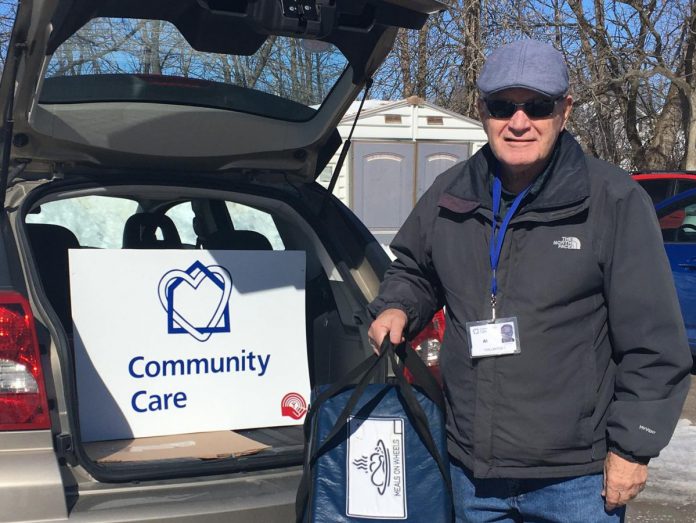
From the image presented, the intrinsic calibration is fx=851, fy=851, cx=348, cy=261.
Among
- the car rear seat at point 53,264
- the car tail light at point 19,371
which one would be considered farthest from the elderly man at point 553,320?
the car rear seat at point 53,264

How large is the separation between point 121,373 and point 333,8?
144cm

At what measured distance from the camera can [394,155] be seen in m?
12.0

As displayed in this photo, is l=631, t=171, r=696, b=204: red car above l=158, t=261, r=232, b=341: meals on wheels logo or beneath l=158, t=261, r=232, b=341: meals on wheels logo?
above

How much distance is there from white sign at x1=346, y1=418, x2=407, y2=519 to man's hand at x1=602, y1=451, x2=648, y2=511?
519mm

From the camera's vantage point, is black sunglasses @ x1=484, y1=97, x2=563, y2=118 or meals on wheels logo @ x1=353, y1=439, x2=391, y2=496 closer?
black sunglasses @ x1=484, y1=97, x2=563, y2=118

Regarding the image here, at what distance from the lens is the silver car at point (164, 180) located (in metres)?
2.33

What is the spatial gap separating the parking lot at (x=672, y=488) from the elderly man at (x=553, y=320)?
2.13 metres

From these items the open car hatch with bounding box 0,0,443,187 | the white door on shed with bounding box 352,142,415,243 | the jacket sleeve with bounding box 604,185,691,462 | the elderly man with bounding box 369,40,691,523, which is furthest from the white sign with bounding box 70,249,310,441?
the white door on shed with bounding box 352,142,415,243

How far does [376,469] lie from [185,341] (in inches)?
44.0

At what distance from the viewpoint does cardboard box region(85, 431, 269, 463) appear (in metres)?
2.73

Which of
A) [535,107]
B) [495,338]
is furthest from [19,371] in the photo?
[535,107]

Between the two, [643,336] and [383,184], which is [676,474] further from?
[383,184]

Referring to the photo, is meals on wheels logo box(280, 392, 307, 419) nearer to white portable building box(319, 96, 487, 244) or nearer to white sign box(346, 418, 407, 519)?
white sign box(346, 418, 407, 519)

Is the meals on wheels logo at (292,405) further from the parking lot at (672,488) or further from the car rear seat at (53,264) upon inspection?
the parking lot at (672,488)
